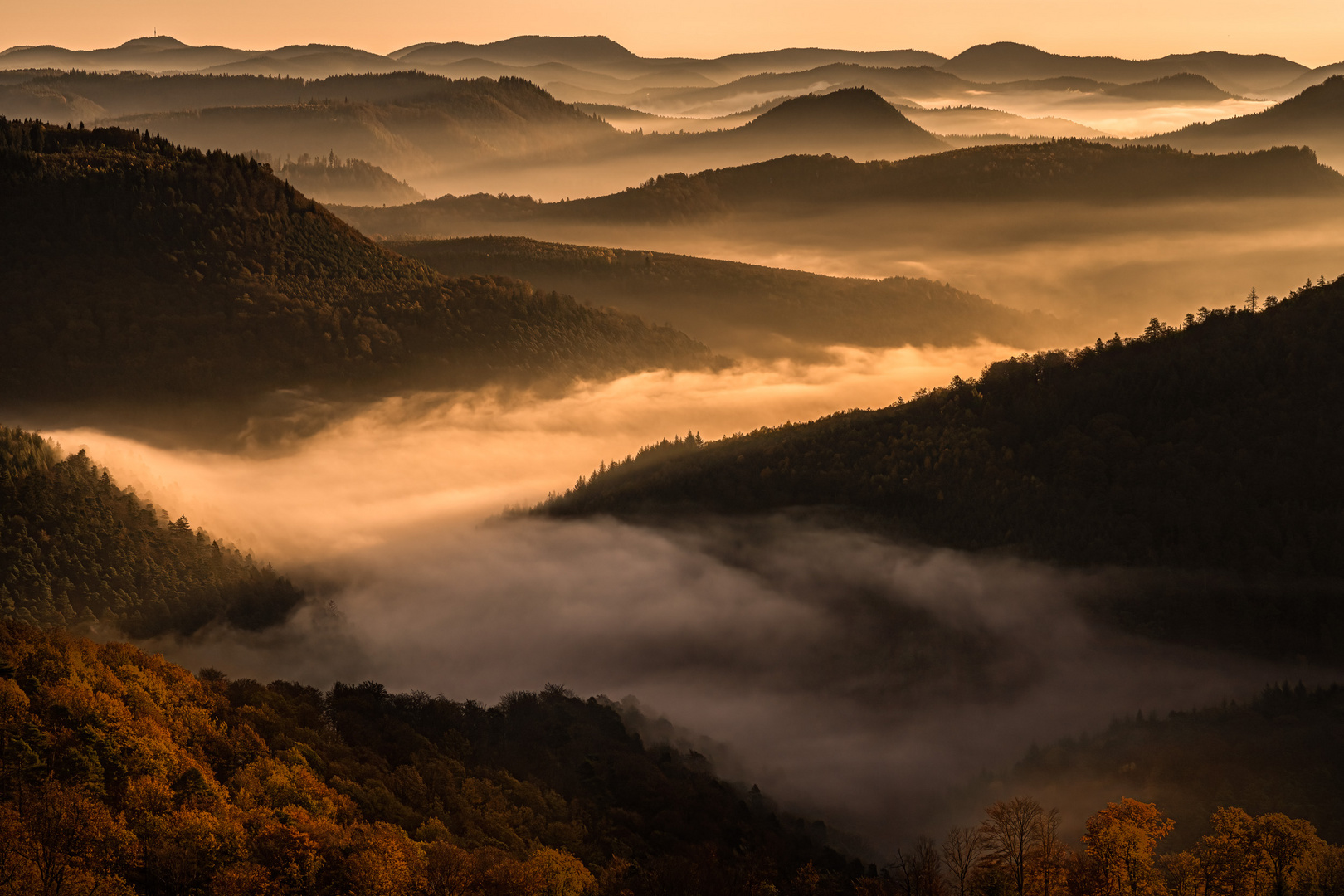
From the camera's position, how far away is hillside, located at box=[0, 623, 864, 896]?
2958 inches

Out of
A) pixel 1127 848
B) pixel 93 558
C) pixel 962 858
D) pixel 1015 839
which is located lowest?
pixel 962 858

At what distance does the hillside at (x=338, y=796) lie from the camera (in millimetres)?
75125

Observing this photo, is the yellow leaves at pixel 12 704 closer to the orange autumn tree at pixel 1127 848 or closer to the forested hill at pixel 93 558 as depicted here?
the forested hill at pixel 93 558

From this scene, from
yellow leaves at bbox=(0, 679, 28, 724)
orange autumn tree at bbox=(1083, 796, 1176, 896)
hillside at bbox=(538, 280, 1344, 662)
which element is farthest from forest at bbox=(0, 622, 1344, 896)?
hillside at bbox=(538, 280, 1344, 662)

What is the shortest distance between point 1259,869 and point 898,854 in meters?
35.1

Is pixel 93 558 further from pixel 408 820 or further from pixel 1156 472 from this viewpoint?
pixel 1156 472

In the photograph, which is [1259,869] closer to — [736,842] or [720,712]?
[736,842]

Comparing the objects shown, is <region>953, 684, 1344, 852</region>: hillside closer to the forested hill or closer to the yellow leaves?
the yellow leaves

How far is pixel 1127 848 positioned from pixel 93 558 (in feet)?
322

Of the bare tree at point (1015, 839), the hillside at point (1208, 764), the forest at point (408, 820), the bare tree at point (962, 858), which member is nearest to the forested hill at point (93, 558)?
the forest at point (408, 820)

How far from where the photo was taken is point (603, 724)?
393 ft

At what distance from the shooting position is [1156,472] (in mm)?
145250

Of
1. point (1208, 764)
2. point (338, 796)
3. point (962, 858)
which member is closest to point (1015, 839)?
point (962, 858)

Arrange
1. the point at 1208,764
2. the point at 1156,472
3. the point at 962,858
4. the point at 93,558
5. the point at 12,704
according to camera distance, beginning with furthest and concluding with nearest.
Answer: the point at 1156,472 → the point at 93,558 → the point at 1208,764 → the point at 962,858 → the point at 12,704
